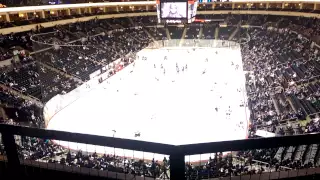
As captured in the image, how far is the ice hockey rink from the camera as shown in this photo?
54.2 feet

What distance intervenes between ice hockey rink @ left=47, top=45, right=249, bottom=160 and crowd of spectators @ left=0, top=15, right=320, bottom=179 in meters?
1.13

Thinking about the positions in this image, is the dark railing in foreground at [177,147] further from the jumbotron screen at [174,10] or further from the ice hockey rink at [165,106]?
the jumbotron screen at [174,10]

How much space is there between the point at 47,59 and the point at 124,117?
8431mm

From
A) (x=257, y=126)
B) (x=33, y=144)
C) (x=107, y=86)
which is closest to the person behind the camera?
(x=33, y=144)

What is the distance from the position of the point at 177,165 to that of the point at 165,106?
15.9 m

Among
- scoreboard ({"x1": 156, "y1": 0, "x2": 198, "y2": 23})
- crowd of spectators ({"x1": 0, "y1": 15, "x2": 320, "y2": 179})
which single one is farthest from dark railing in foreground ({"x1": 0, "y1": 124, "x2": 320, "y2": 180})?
scoreboard ({"x1": 156, "y1": 0, "x2": 198, "y2": 23})

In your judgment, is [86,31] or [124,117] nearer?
[124,117]

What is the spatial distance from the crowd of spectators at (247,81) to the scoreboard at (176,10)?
722 cm

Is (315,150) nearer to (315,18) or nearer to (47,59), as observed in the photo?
(47,59)

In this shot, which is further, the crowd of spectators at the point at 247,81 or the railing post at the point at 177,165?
the crowd of spectators at the point at 247,81

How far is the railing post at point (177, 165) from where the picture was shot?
17.3 feet

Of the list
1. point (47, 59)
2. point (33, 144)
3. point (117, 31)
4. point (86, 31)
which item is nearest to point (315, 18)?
point (117, 31)

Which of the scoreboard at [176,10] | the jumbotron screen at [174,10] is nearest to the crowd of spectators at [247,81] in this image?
the scoreboard at [176,10]

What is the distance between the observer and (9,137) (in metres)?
6.06
